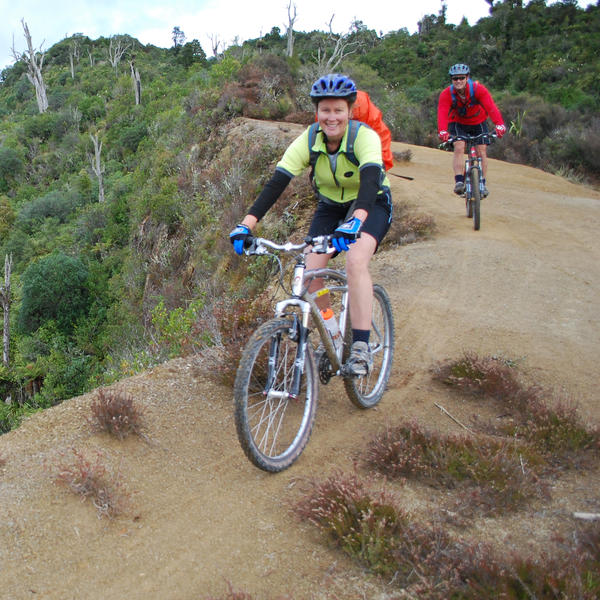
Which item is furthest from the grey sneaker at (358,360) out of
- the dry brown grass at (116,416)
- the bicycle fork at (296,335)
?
the dry brown grass at (116,416)

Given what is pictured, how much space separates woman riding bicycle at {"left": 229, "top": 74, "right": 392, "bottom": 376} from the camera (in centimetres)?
371

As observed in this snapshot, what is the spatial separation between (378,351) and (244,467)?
155 centimetres

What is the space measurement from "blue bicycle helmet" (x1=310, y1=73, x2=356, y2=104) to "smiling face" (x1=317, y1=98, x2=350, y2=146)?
39 millimetres

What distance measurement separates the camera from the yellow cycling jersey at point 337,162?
3.79 metres

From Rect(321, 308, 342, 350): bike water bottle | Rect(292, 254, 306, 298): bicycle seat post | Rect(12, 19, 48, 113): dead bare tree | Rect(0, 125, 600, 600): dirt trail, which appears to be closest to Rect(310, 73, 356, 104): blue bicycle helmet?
Rect(292, 254, 306, 298): bicycle seat post

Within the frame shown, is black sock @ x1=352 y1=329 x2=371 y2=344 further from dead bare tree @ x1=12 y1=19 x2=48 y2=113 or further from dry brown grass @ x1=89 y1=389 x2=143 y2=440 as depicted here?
dead bare tree @ x1=12 y1=19 x2=48 y2=113

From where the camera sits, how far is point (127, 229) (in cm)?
2867

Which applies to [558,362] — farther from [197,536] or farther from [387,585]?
[197,536]

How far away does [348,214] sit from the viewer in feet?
13.3

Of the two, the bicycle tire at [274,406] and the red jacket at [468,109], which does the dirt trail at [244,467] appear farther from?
the red jacket at [468,109]

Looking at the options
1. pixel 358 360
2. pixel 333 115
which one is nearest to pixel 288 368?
pixel 358 360

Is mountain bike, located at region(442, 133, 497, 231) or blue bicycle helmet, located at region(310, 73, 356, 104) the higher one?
blue bicycle helmet, located at region(310, 73, 356, 104)

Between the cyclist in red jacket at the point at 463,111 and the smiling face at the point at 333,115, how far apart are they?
17.5ft

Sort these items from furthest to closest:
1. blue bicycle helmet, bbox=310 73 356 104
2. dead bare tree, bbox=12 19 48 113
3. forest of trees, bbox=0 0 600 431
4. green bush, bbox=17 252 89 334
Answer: dead bare tree, bbox=12 19 48 113 < green bush, bbox=17 252 89 334 < forest of trees, bbox=0 0 600 431 < blue bicycle helmet, bbox=310 73 356 104
